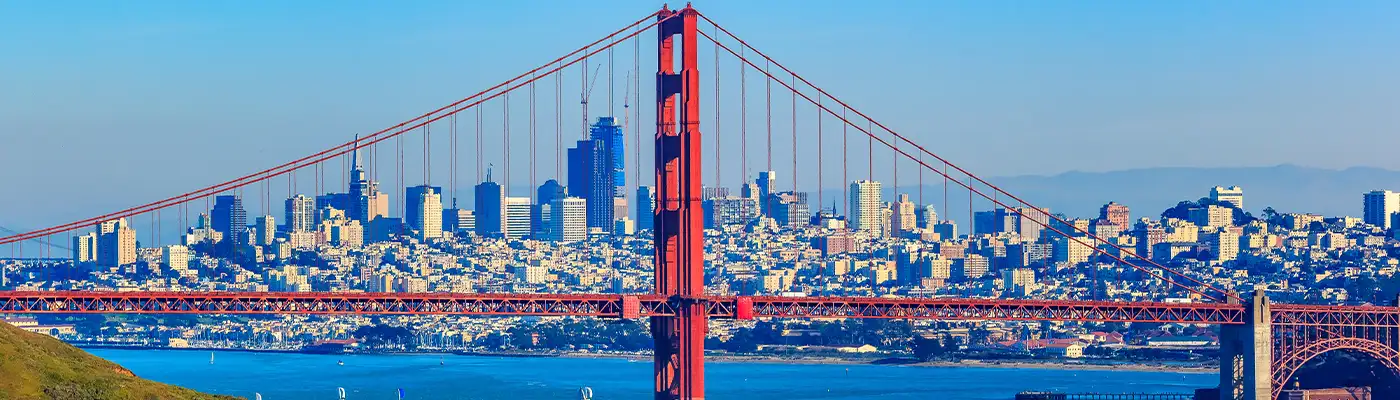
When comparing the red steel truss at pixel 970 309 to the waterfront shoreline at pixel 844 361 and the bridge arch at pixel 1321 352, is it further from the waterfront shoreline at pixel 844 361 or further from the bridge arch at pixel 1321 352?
the waterfront shoreline at pixel 844 361

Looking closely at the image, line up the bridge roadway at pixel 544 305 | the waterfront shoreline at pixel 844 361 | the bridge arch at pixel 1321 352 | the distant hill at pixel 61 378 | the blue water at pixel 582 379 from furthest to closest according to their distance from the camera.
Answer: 1. the waterfront shoreline at pixel 844 361
2. the blue water at pixel 582 379
3. the bridge arch at pixel 1321 352
4. the bridge roadway at pixel 544 305
5. the distant hill at pixel 61 378

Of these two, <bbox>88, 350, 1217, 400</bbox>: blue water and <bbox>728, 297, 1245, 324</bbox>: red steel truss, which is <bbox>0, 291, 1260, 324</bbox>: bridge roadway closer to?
<bbox>728, 297, 1245, 324</bbox>: red steel truss

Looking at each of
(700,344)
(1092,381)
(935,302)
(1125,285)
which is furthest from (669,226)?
(1125,285)

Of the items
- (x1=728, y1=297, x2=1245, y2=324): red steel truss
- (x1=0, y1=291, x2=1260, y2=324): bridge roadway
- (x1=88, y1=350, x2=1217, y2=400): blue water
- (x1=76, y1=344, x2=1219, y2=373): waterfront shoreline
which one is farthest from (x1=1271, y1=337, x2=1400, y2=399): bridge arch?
(x1=76, y1=344, x2=1219, y2=373): waterfront shoreline

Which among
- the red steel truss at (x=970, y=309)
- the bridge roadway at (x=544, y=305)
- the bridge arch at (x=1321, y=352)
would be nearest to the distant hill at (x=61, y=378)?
the bridge roadway at (x=544, y=305)

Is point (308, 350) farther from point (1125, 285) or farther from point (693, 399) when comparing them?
point (693, 399)

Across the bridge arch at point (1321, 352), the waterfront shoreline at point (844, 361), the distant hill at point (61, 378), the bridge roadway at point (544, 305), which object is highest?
the bridge roadway at point (544, 305)
